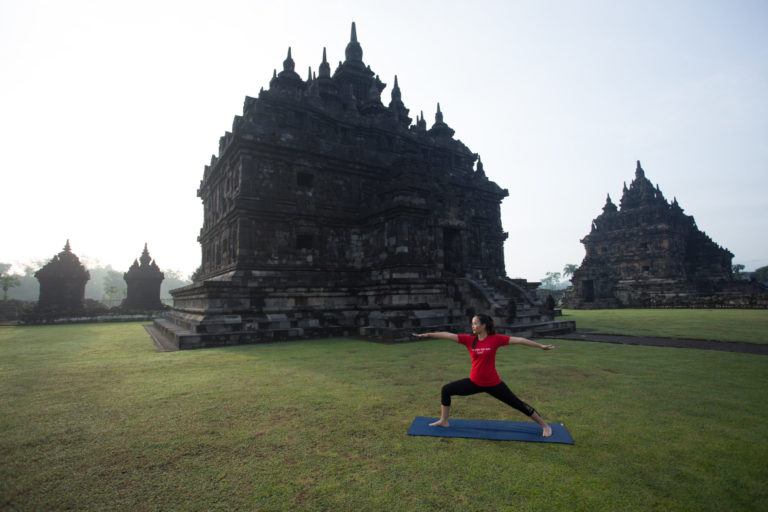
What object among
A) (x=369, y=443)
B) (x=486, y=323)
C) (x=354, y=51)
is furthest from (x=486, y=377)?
(x=354, y=51)

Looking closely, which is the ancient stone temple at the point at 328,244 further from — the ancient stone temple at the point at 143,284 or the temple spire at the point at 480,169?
the ancient stone temple at the point at 143,284

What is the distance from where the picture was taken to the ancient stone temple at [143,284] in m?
33.3

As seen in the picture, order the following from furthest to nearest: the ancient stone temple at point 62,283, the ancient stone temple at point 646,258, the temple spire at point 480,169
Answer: the ancient stone temple at point 646,258
the ancient stone temple at point 62,283
the temple spire at point 480,169

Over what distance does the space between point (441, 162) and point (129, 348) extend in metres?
18.8

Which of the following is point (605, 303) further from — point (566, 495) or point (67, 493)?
point (67, 493)

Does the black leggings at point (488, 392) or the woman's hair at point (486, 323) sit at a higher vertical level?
the woman's hair at point (486, 323)

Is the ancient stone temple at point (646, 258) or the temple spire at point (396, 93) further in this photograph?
the ancient stone temple at point (646, 258)

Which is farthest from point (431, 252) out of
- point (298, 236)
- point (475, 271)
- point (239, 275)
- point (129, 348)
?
point (129, 348)

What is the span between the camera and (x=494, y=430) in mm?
4113

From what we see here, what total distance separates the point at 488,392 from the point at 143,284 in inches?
1501

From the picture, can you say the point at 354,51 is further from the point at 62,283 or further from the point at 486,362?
the point at 62,283

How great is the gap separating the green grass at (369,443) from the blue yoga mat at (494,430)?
124 mm

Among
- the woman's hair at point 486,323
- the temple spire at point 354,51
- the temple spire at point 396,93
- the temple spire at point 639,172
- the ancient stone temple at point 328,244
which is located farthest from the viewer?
the temple spire at point 639,172

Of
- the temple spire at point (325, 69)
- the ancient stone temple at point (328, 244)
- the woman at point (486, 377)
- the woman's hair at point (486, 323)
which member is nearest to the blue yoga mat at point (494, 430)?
the woman at point (486, 377)
